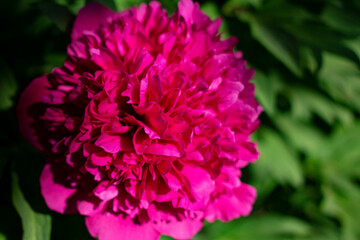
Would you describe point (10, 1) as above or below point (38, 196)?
above

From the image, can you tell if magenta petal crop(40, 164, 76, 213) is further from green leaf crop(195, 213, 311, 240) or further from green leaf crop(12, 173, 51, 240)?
green leaf crop(195, 213, 311, 240)

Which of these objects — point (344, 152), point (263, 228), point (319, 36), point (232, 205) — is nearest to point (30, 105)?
point (232, 205)

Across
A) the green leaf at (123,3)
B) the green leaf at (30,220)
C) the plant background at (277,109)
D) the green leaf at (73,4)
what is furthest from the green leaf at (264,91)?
the green leaf at (30,220)

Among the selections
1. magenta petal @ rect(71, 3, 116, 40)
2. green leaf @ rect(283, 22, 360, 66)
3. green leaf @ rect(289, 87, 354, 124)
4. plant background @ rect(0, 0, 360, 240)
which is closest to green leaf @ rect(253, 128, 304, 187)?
plant background @ rect(0, 0, 360, 240)

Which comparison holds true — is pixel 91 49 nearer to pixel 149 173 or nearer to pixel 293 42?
pixel 149 173

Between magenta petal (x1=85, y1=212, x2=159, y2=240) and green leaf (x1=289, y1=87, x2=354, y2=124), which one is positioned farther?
green leaf (x1=289, y1=87, x2=354, y2=124)

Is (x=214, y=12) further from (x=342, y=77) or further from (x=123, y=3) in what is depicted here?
(x=342, y=77)

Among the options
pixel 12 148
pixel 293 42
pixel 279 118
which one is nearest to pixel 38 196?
pixel 12 148
